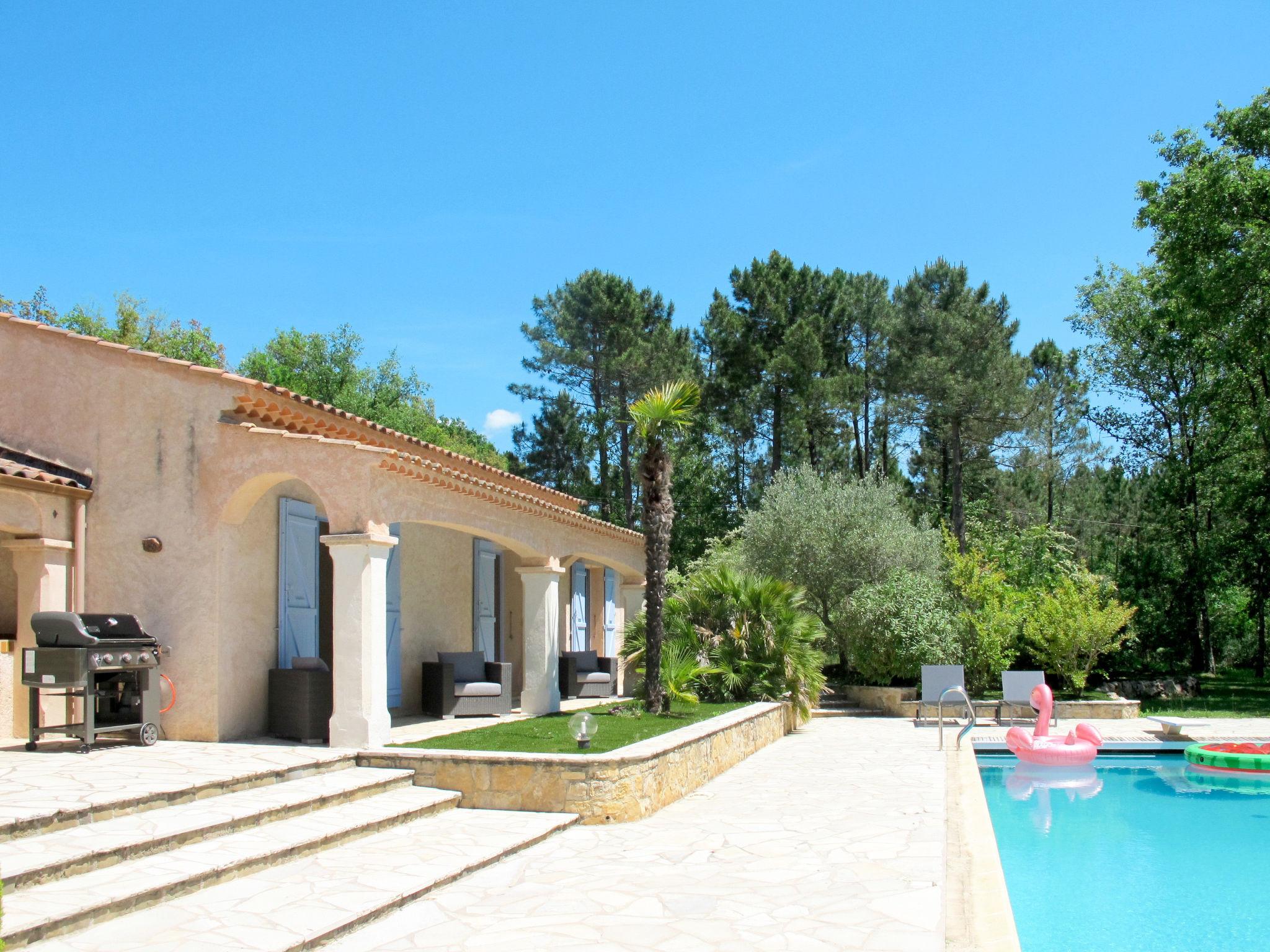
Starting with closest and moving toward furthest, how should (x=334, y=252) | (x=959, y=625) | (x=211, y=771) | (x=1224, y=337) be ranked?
(x=211, y=771), (x=959, y=625), (x=1224, y=337), (x=334, y=252)

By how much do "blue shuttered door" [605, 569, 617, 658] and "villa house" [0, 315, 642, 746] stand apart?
29.7ft

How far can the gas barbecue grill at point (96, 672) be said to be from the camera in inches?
327

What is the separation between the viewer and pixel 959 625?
1930cm

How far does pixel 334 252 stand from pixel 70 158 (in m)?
7.78

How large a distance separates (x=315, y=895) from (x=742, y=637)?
32.8 ft

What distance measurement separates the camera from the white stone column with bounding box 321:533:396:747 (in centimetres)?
919

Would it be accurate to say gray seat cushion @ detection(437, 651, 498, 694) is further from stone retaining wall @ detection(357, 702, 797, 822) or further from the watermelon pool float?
the watermelon pool float

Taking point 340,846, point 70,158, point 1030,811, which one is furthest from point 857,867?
point 70,158

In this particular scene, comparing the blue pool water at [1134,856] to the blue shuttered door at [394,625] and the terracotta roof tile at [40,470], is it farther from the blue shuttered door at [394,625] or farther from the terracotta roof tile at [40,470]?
the terracotta roof tile at [40,470]

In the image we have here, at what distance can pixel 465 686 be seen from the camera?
13242mm

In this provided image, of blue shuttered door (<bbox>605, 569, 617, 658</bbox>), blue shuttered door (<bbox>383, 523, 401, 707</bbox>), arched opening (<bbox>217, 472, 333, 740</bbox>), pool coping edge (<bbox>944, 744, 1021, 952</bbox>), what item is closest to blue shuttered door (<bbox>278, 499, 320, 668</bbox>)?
arched opening (<bbox>217, 472, 333, 740</bbox>)

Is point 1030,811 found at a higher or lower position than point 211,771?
lower

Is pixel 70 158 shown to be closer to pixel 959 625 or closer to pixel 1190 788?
pixel 959 625

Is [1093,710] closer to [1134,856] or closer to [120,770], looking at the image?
[1134,856]
